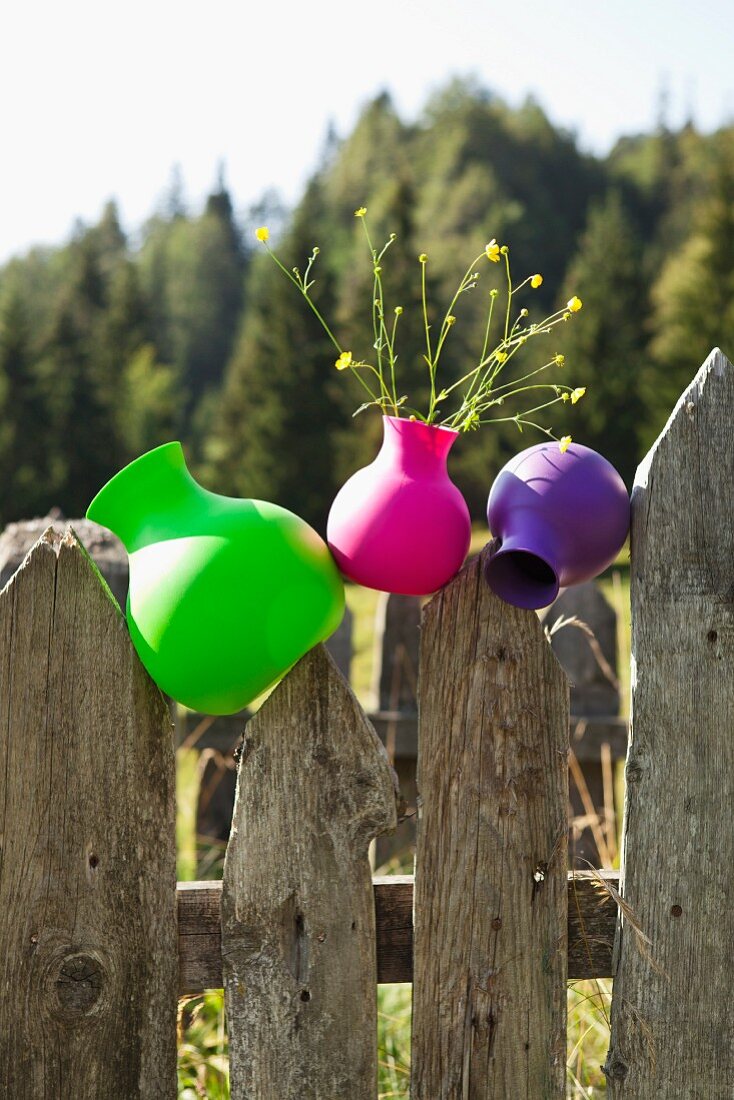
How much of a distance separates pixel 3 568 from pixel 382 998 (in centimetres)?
158

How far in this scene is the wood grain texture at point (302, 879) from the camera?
1.54 metres

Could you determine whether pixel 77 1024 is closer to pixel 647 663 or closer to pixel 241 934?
pixel 241 934

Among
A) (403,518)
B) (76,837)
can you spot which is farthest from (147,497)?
(76,837)

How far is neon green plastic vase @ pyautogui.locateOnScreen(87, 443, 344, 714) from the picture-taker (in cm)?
142

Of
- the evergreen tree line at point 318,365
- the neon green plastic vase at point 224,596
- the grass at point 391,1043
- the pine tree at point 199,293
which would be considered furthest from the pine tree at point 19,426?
the neon green plastic vase at point 224,596

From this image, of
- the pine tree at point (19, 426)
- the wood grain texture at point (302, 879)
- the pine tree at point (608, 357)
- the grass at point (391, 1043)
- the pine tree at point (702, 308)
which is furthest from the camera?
the pine tree at point (19, 426)

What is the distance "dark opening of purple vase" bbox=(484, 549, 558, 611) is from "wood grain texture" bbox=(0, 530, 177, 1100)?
54 cm

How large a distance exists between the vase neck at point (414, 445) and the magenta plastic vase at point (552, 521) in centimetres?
10

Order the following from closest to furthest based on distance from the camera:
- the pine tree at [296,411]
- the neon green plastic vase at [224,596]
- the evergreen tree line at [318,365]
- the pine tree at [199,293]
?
the neon green plastic vase at [224,596], the evergreen tree line at [318,365], the pine tree at [296,411], the pine tree at [199,293]

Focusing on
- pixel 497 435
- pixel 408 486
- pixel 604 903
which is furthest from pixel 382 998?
pixel 497 435

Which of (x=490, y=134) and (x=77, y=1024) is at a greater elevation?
(x=490, y=134)

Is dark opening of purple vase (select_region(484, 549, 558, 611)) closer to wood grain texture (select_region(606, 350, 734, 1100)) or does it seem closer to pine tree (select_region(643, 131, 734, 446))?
wood grain texture (select_region(606, 350, 734, 1100))

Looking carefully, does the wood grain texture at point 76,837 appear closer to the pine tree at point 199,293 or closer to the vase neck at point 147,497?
the vase neck at point 147,497

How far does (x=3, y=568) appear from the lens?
2.27m
